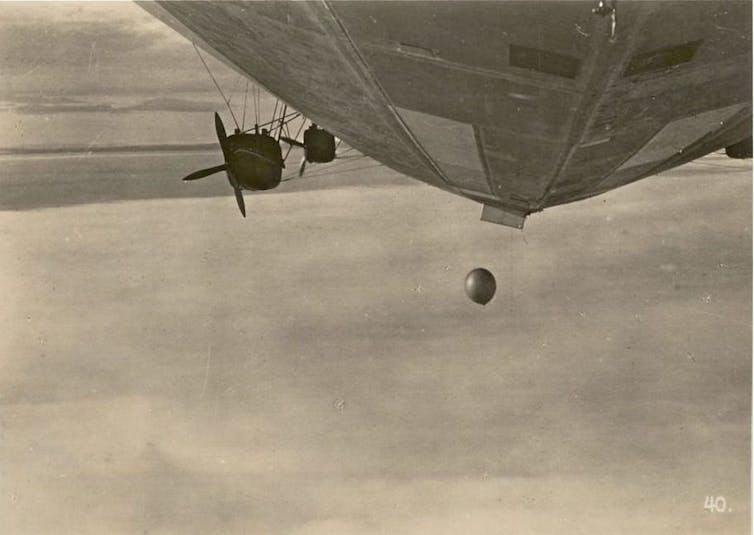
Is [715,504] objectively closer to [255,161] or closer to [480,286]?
[480,286]

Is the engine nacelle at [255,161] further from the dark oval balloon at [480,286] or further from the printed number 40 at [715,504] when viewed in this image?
the printed number 40 at [715,504]

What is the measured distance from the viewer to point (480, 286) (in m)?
19.7

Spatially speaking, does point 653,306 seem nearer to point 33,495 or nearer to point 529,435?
point 529,435

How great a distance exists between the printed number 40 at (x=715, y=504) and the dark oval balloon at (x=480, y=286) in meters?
6.33

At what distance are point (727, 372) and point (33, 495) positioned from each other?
16.9 m

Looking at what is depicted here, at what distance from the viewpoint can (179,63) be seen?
70.3 ft

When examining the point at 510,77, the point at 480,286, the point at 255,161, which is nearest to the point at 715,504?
the point at 480,286

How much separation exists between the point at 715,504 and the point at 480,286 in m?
6.69

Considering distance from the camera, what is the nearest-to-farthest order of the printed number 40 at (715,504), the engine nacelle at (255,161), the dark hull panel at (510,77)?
1. the dark hull panel at (510,77)
2. the engine nacelle at (255,161)
3. the printed number 40 at (715,504)

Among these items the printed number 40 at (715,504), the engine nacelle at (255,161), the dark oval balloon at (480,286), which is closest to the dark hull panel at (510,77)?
the engine nacelle at (255,161)

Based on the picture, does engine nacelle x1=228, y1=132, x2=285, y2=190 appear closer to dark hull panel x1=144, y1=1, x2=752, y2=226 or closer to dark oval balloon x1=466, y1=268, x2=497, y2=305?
dark hull panel x1=144, y1=1, x2=752, y2=226

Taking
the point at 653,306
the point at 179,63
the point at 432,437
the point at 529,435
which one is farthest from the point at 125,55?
the point at 653,306

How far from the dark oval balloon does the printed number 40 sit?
6.33m

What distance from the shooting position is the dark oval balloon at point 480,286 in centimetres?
1956
